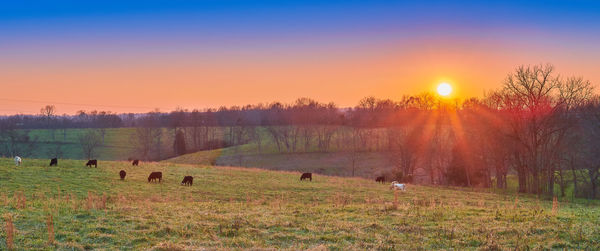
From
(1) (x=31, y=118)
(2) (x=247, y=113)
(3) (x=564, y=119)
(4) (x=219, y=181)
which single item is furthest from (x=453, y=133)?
(1) (x=31, y=118)

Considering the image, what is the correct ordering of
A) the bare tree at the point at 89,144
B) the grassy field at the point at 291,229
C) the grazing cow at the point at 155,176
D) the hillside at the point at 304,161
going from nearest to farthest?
1. the grassy field at the point at 291,229
2. the grazing cow at the point at 155,176
3. the hillside at the point at 304,161
4. the bare tree at the point at 89,144

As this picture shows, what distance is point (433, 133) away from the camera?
80.6 m

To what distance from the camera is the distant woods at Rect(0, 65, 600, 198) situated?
4431 centimetres

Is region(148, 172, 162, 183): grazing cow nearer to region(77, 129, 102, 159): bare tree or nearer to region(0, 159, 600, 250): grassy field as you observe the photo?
region(0, 159, 600, 250): grassy field

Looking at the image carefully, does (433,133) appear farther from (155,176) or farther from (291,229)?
(291,229)

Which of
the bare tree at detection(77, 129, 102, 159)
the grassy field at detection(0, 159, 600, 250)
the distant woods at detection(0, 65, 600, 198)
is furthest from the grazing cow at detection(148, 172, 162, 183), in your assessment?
the bare tree at detection(77, 129, 102, 159)

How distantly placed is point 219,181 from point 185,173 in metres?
6.51

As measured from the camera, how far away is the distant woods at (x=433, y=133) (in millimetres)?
44312

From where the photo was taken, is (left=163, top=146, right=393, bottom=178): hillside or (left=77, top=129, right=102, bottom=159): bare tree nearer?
(left=163, top=146, right=393, bottom=178): hillside

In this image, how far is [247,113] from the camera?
154 meters

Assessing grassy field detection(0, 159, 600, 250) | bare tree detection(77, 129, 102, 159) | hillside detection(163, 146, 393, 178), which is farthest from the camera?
bare tree detection(77, 129, 102, 159)

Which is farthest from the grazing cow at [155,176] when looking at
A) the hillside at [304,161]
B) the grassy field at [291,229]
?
the hillside at [304,161]

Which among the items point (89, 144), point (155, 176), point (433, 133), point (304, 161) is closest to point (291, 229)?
point (155, 176)

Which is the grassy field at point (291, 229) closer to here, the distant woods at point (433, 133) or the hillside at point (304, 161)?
the distant woods at point (433, 133)
